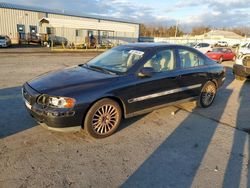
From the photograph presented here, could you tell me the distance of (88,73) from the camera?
4457 millimetres

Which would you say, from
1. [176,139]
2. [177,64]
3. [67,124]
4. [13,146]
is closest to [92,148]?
[67,124]

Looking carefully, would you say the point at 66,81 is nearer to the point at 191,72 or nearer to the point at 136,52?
the point at 136,52

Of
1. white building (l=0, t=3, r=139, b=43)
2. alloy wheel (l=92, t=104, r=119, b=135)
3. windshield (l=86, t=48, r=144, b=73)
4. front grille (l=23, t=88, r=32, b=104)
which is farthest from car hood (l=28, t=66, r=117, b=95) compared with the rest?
white building (l=0, t=3, r=139, b=43)

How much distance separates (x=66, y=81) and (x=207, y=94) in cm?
376

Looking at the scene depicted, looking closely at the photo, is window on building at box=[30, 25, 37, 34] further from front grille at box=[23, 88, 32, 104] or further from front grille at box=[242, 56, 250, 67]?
front grille at box=[23, 88, 32, 104]

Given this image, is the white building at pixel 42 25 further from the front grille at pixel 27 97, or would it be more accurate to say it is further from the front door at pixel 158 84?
the front grille at pixel 27 97

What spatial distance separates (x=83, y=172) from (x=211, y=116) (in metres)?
3.55

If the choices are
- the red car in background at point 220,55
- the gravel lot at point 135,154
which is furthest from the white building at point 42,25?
the gravel lot at point 135,154

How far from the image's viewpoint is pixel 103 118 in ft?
13.4

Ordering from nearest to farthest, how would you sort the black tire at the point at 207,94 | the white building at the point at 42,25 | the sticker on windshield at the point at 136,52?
the sticker on windshield at the point at 136,52 < the black tire at the point at 207,94 < the white building at the point at 42,25

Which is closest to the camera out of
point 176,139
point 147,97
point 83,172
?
point 83,172

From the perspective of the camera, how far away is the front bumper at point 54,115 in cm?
365

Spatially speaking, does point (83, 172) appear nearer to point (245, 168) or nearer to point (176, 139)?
point (176, 139)

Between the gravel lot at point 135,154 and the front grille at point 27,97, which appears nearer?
the gravel lot at point 135,154
